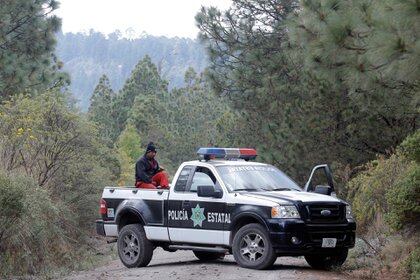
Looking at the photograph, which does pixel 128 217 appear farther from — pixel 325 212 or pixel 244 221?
pixel 325 212

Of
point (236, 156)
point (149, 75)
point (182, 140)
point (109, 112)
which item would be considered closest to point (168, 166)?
point (182, 140)

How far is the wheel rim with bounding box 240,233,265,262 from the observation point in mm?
13384

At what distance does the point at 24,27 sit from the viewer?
31125 mm

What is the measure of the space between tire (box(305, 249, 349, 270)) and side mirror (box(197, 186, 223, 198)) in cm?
182

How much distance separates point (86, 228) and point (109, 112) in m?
48.8

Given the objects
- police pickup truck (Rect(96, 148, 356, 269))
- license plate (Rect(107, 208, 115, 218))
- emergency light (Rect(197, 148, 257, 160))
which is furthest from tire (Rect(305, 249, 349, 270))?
license plate (Rect(107, 208, 115, 218))

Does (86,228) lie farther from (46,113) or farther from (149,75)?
(149,75)

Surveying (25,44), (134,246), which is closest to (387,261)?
(134,246)

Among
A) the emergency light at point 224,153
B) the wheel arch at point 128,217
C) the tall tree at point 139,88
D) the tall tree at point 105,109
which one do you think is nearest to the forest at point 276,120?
the emergency light at point 224,153

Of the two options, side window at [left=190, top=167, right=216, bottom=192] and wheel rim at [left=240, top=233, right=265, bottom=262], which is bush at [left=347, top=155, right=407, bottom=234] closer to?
side window at [left=190, top=167, right=216, bottom=192]

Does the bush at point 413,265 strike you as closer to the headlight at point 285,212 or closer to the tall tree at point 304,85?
the headlight at point 285,212

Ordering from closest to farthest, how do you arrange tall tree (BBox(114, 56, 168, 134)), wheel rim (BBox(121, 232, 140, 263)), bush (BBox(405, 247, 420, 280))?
bush (BBox(405, 247, 420, 280))
wheel rim (BBox(121, 232, 140, 263))
tall tree (BBox(114, 56, 168, 134))

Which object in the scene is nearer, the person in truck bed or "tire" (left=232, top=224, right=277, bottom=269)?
"tire" (left=232, top=224, right=277, bottom=269)

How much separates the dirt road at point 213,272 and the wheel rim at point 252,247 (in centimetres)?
25
